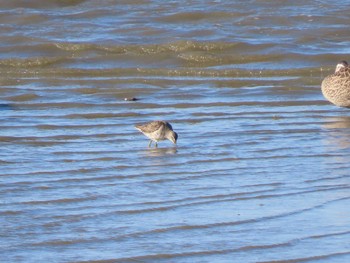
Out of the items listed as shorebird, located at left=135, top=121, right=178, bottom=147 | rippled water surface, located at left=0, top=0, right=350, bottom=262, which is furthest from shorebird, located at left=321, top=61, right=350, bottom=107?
shorebird, located at left=135, top=121, right=178, bottom=147

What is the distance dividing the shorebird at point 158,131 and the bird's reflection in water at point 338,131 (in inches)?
54.1

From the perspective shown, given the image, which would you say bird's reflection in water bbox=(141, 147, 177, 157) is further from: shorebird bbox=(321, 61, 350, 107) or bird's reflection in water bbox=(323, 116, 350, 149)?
shorebird bbox=(321, 61, 350, 107)

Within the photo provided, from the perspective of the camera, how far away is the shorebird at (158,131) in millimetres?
9333

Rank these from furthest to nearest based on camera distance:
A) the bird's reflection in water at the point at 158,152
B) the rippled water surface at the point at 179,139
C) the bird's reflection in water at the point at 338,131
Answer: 1. the bird's reflection in water at the point at 338,131
2. the bird's reflection in water at the point at 158,152
3. the rippled water surface at the point at 179,139

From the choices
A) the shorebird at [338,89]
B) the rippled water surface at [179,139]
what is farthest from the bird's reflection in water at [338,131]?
the shorebird at [338,89]

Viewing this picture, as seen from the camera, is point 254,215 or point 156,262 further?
point 254,215

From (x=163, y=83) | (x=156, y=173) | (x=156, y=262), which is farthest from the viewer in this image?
(x=163, y=83)

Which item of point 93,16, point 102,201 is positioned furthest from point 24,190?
point 93,16

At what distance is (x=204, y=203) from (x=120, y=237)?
3.36 feet

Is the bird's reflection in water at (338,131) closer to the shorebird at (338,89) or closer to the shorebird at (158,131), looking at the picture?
the shorebird at (338,89)

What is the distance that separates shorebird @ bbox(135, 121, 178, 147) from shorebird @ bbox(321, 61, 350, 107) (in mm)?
2446

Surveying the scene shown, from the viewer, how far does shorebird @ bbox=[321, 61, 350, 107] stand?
11.3 m

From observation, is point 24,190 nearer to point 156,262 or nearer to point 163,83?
point 156,262

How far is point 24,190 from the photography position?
7.41 meters
